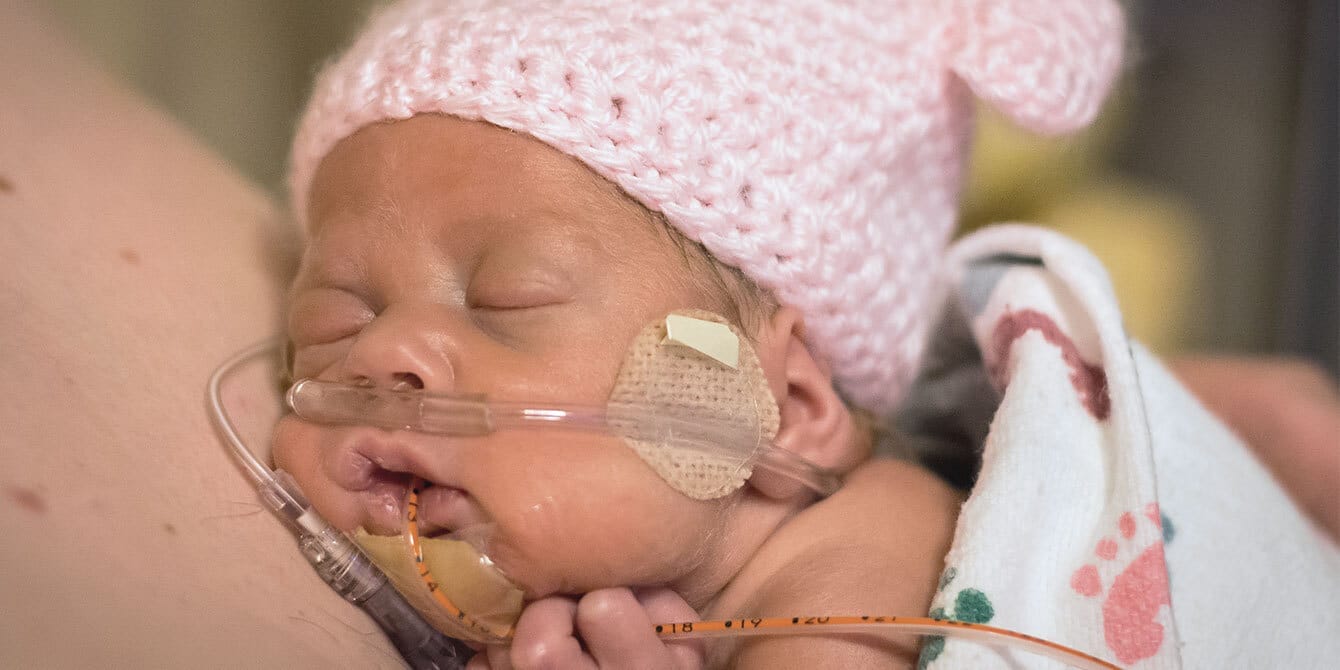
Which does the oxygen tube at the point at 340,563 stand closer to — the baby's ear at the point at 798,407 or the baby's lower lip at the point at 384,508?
the baby's lower lip at the point at 384,508

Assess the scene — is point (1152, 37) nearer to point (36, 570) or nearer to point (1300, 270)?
point (1300, 270)

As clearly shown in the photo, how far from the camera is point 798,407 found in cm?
115

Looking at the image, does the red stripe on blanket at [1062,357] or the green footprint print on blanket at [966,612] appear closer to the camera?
the green footprint print on blanket at [966,612]

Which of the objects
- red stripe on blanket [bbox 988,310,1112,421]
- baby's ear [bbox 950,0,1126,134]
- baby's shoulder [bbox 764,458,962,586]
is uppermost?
baby's ear [bbox 950,0,1126,134]

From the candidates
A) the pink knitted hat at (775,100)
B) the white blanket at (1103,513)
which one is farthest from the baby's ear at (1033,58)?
the white blanket at (1103,513)

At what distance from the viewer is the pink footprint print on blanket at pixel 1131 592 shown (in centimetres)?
96

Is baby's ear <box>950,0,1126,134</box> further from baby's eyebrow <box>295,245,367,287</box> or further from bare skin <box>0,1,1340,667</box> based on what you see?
baby's eyebrow <box>295,245,367,287</box>

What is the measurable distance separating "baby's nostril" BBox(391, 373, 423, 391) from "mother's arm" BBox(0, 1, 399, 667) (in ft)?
0.54

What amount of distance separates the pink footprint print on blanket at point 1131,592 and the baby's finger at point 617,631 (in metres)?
0.42

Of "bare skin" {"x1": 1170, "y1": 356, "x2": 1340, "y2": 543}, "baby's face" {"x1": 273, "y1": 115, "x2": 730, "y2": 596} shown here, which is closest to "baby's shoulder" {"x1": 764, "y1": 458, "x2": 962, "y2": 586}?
"baby's face" {"x1": 273, "y1": 115, "x2": 730, "y2": 596}

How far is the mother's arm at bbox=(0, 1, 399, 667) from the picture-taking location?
2.38 feet

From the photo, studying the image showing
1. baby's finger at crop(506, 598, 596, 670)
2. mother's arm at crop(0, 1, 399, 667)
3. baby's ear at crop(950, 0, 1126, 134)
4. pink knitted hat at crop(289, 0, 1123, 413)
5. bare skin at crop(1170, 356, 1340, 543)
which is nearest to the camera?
mother's arm at crop(0, 1, 399, 667)

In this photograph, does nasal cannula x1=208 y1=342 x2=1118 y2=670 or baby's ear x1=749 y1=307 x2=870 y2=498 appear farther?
baby's ear x1=749 y1=307 x2=870 y2=498

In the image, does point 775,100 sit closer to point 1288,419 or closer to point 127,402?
point 127,402
